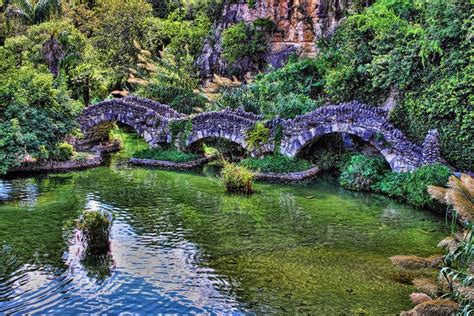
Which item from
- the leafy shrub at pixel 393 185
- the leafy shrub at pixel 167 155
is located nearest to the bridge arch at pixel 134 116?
the leafy shrub at pixel 167 155

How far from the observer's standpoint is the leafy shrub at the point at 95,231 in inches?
432

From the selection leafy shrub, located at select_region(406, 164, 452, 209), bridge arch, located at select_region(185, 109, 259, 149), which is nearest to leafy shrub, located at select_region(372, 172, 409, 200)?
leafy shrub, located at select_region(406, 164, 452, 209)

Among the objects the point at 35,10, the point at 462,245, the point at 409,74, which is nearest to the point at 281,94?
the point at 409,74

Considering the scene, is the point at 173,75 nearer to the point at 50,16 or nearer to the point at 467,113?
the point at 50,16

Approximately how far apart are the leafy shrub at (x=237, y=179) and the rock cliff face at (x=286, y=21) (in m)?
19.6

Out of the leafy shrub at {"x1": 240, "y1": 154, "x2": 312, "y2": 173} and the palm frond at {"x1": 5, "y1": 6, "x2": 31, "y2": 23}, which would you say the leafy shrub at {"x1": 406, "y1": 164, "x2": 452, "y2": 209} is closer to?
the leafy shrub at {"x1": 240, "y1": 154, "x2": 312, "y2": 173}

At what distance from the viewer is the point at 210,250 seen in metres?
11.8

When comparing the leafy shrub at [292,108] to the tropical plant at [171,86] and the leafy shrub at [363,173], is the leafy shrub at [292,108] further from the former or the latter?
the tropical plant at [171,86]

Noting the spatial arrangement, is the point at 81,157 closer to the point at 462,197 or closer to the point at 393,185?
the point at 393,185

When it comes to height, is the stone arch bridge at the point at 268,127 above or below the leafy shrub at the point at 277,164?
above

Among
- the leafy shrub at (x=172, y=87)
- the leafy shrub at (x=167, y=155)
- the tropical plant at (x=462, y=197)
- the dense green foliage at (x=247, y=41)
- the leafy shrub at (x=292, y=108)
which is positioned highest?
the dense green foliage at (x=247, y=41)

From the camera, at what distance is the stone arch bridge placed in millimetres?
19656

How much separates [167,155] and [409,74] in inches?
494

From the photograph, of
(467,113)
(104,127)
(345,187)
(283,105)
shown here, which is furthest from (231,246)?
(104,127)
